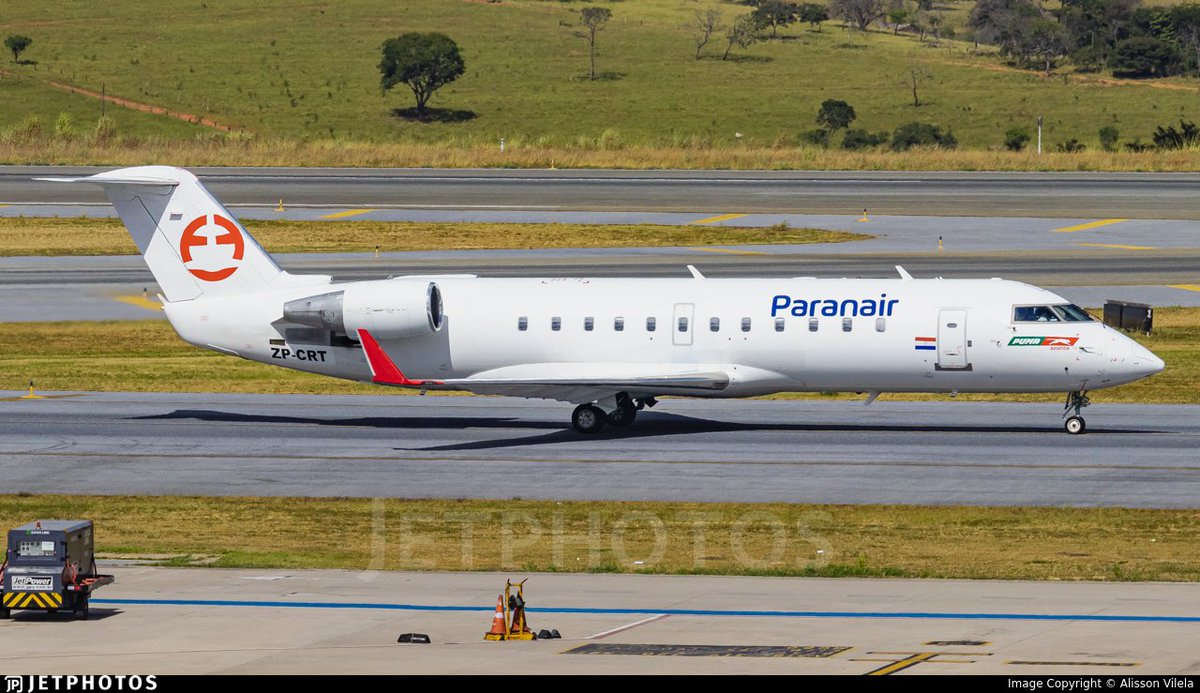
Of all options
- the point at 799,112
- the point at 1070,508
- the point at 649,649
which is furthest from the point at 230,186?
the point at 649,649

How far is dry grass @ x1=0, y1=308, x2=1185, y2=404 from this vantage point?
4369 cm

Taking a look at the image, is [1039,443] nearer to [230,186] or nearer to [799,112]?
[230,186]

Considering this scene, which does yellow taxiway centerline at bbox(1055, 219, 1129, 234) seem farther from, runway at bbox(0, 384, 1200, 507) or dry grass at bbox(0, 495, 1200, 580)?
dry grass at bbox(0, 495, 1200, 580)

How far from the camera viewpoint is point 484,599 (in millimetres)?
21984

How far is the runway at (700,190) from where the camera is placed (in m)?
80.2

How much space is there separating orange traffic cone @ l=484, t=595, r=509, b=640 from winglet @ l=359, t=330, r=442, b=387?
17753 mm

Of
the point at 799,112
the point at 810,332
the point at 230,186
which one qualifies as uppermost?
the point at 799,112

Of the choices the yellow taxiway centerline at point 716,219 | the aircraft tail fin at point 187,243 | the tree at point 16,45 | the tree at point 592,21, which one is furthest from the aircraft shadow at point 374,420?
the tree at point 592,21

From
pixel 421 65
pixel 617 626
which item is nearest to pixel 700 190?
pixel 421 65

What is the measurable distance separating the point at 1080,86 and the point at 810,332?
370 ft

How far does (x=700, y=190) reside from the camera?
8712cm

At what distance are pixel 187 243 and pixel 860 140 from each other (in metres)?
85.4

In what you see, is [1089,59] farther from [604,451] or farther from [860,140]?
[604,451]

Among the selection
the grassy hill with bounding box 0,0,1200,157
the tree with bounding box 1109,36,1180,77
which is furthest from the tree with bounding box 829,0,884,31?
the tree with bounding box 1109,36,1180,77
